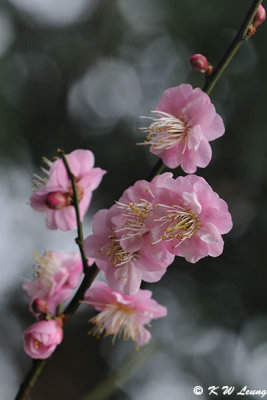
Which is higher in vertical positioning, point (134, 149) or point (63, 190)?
point (63, 190)

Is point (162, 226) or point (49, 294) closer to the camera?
point (162, 226)

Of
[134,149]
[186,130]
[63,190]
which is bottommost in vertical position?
[134,149]

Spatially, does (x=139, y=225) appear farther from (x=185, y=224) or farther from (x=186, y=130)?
(x=186, y=130)

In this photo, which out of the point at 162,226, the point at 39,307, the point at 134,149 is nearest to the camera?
the point at 162,226

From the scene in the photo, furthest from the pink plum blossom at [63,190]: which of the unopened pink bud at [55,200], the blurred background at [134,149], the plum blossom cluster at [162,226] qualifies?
the blurred background at [134,149]

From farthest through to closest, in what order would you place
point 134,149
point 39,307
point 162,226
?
point 134,149 < point 39,307 < point 162,226

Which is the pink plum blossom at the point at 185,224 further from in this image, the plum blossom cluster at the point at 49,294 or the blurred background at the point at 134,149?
the blurred background at the point at 134,149

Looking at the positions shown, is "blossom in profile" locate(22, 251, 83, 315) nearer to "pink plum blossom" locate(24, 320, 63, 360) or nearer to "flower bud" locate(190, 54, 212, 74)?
"pink plum blossom" locate(24, 320, 63, 360)

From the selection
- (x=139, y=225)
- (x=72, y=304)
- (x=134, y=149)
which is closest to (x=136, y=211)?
(x=139, y=225)
